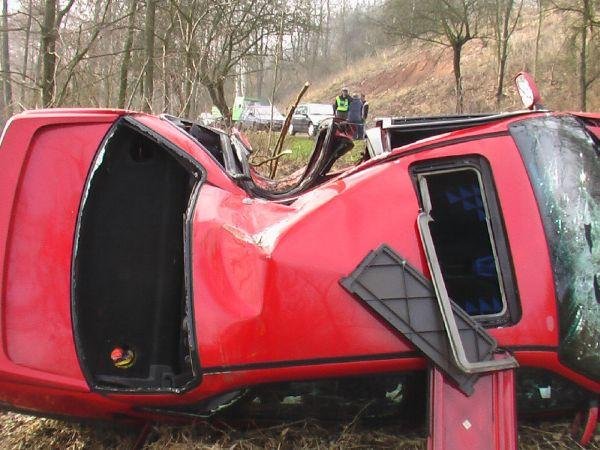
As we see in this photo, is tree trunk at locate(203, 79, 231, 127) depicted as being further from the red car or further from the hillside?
the hillside

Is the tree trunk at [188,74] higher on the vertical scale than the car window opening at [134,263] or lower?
higher

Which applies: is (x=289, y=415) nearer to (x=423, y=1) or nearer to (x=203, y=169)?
(x=203, y=169)

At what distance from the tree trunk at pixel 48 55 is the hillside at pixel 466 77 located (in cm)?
1237

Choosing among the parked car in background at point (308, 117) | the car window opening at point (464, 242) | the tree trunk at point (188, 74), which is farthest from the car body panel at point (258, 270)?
the parked car in background at point (308, 117)

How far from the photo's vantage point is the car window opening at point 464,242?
259 cm

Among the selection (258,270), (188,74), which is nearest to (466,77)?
(188,74)

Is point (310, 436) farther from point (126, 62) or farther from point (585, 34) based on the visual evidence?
point (585, 34)

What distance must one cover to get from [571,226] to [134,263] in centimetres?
186

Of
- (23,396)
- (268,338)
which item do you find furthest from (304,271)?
(23,396)

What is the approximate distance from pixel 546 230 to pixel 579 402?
2.54 feet

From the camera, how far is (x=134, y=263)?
2.53m

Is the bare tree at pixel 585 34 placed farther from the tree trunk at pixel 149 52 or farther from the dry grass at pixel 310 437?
the dry grass at pixel 310 437

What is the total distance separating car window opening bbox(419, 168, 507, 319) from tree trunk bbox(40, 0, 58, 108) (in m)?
6.77

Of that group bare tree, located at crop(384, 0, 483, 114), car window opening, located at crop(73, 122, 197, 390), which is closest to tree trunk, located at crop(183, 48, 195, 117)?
car window opening, located at crop(73, 122, 197, 390)
